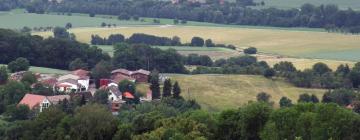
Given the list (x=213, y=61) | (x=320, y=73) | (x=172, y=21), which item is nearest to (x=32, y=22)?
(x=172, y=21)

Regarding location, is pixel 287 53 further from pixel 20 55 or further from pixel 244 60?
pixel 20 55

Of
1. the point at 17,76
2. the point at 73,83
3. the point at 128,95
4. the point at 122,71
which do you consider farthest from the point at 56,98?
the point at 122,71

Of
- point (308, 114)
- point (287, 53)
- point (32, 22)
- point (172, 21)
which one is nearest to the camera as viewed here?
point (308, 114)

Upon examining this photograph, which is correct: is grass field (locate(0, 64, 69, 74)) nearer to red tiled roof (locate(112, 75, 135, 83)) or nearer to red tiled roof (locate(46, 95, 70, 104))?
red tiled roof (locate(112, 75, 135, 83))

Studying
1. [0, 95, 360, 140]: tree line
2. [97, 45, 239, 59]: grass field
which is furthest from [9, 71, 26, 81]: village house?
[97, 45, 239, 59]: grass field

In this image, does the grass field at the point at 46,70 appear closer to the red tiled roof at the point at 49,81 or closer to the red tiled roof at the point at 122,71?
the red tiled roof at the point at 122,71

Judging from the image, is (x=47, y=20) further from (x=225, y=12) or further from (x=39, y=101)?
(x=39, y=101)
